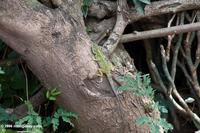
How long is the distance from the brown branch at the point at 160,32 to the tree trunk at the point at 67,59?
231 mm

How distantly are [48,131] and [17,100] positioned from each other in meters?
0.25

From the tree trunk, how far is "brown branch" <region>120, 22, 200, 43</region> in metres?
0.23

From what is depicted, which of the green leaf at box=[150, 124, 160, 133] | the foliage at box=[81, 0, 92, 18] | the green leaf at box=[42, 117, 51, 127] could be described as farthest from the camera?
the foliage at box=[81, 0, 92, 18]

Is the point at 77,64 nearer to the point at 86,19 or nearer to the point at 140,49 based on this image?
the point at 86,19

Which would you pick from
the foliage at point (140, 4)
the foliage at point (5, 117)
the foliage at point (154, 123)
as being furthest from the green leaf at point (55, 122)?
the foliage at point (140, 4)

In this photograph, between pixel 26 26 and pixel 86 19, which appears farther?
pixel 86 19

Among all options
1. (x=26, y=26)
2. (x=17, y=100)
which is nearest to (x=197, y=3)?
(x=26, y=26)

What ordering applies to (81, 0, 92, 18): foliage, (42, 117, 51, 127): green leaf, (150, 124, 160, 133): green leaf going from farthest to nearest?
(81, 0, 92, 18): foliage < (42, 117, 51, 127): green leaf < (150, 124, 160, 133): green leaf

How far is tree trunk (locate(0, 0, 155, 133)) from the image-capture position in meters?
1.29

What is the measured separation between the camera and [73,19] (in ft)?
4.50

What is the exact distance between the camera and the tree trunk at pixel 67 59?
1.29 metres

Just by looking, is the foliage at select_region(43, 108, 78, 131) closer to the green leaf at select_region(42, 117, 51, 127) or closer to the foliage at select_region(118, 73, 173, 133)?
the green leaf at select_region(42, 117, 51, 127)

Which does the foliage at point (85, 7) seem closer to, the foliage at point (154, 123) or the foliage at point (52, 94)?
the foliage at point (52, 94)

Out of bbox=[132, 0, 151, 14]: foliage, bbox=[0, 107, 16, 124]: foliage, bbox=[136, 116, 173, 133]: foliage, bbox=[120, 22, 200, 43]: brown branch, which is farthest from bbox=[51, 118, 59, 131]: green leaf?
bbox=[132, 0, 151, 14]: foliage
